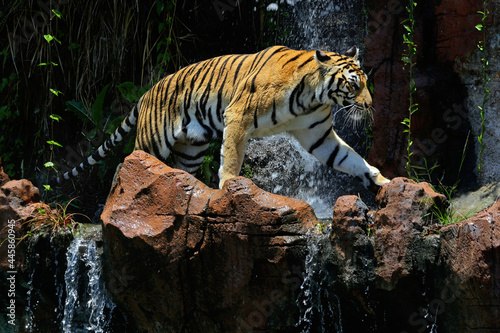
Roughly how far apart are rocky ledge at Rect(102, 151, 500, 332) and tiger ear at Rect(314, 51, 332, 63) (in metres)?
1.60

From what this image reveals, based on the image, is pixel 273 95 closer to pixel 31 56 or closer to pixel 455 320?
pixel 455 320

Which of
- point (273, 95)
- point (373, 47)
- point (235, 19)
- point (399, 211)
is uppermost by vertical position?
point (235, 19)

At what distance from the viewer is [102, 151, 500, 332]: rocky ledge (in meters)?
3.91

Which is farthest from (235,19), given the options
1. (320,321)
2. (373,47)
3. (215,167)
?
(320,321)

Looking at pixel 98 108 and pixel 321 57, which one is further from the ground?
pixel 321 57

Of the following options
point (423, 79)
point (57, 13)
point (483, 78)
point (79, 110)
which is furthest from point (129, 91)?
point (483, 78)

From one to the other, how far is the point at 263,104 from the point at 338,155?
0.74 meters

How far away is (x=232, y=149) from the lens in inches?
225

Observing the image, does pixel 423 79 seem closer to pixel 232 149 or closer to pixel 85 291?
pixel 232 149

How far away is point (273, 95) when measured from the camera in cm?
575

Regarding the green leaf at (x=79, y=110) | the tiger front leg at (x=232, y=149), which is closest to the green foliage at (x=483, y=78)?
the tiger front leg at (x=232, y=149)

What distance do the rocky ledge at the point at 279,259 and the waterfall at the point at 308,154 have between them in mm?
2620

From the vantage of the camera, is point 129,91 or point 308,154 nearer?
point 308,154

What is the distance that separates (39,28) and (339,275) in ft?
18.7
